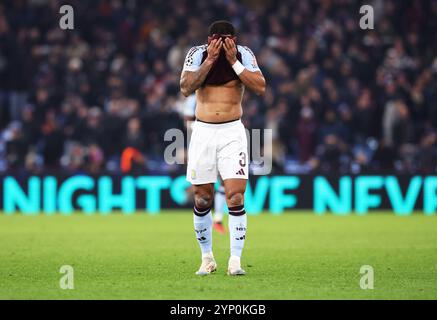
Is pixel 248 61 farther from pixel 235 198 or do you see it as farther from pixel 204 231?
pixel 204 231

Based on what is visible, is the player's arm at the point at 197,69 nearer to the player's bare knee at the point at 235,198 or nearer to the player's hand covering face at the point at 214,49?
the player's hand covering face at the point at 214,49

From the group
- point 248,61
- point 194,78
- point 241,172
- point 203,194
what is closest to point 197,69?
point 194,78

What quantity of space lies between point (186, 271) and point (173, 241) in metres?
4.12

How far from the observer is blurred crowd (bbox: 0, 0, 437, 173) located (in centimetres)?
2217

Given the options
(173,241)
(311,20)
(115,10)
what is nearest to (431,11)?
(311,20)

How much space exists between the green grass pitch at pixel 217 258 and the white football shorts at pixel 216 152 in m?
1.02

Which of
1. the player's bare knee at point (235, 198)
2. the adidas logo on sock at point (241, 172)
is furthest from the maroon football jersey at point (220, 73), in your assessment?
the player's bare knee at point (235, 198)

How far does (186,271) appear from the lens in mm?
10297

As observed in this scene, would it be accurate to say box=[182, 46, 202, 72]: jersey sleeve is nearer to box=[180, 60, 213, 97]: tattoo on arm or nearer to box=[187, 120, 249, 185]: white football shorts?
box=[180, 60, 213, 97]: tattoo on arm

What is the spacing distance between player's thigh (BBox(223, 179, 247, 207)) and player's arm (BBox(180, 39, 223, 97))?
102cm

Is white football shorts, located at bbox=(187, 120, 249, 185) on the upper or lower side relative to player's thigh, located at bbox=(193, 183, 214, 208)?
upper

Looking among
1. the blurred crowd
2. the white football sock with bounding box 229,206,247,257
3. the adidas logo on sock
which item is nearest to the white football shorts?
the adidas logo on sock

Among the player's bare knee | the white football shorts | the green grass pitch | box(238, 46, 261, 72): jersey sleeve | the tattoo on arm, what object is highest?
box(238, 46, 261, 72): jersey sleeve
